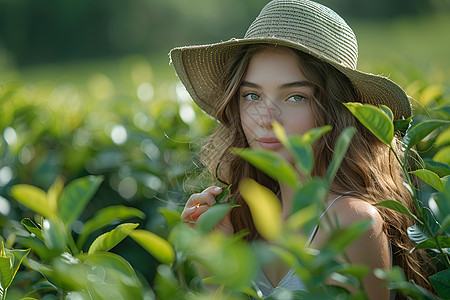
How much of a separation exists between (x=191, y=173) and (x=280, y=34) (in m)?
0.78

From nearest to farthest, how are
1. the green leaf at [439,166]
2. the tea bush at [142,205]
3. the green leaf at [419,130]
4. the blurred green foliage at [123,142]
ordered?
the tea bush at [142,205], the green leaf at [419,130], the green leaf at [439,166], the blurred green foliage at [123,142]

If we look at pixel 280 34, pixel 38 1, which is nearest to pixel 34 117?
pixel 280 34

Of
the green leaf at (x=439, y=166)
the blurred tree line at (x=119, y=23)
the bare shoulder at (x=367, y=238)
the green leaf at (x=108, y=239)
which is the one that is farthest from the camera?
the blurred tree line at (x=119, y=23)

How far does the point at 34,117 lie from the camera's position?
2602 millimetres

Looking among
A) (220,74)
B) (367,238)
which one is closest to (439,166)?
(367,238)

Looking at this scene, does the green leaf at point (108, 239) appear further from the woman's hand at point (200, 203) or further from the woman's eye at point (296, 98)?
the woman's eye at point (296, 98)

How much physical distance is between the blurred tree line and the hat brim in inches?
409

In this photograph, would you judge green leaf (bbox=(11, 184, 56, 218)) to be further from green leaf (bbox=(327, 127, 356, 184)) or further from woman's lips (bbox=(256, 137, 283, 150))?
woman's lips (bbox=(256, 137, 283, 150))

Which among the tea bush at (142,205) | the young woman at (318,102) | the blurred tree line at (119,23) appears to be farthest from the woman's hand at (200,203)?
the blurred tree line at (119,23)

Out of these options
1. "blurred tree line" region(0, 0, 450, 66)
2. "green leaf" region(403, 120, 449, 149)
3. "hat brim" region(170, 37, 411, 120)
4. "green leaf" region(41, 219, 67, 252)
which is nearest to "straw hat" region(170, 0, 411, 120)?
"hat brim" region(170, 37, 411, 120)

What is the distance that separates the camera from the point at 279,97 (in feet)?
5.60

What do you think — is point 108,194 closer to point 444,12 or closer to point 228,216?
point 228,216

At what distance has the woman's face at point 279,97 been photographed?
169 centimetres

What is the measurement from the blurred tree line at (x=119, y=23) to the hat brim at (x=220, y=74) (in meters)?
10.4
